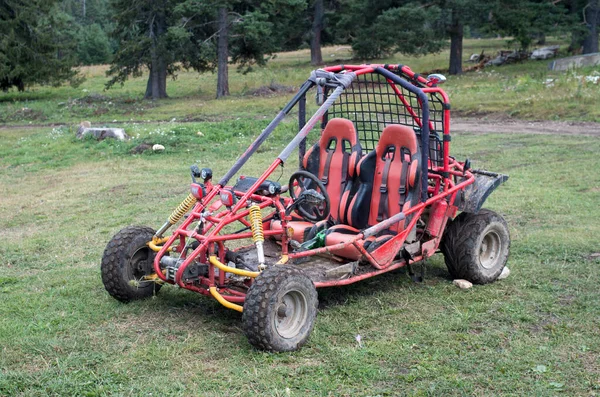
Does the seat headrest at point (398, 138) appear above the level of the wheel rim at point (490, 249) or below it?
above

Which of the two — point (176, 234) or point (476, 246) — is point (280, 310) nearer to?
point (176, 234)

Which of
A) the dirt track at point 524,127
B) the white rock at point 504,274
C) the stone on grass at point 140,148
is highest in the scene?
the stone on grass at point 140,148

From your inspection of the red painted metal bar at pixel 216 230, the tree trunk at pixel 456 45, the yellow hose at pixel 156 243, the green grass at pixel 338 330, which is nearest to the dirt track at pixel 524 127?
the green grass at pixel 338 330

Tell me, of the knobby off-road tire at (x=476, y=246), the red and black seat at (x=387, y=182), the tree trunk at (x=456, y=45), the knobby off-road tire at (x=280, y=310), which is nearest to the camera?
the knobby off-road tire at (x=280, y=310)

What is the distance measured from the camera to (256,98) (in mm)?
28359

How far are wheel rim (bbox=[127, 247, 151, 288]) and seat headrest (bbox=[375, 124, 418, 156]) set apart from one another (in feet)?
8.15

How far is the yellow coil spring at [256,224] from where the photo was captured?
5.99 metres

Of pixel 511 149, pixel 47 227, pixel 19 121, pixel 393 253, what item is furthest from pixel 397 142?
pixel 19 121

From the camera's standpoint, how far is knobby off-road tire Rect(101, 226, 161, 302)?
655 centimetres

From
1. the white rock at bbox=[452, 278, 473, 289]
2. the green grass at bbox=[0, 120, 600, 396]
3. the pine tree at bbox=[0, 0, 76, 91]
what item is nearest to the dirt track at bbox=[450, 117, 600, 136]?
the green grass at bbox=[0, 120, 600, 396]

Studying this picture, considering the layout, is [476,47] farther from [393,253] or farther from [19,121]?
[393,253]

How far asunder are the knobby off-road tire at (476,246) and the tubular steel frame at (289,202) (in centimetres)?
20

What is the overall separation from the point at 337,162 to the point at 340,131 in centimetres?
33

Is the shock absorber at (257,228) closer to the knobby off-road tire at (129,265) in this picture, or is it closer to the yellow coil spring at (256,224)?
the yellow coil spring at (256,224)
